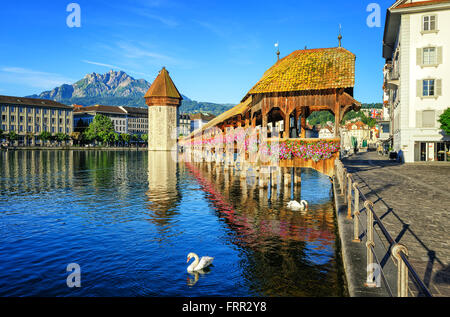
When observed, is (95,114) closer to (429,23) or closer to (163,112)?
(163,112)

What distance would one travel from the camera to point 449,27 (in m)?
33.8

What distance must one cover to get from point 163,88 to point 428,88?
8455cm

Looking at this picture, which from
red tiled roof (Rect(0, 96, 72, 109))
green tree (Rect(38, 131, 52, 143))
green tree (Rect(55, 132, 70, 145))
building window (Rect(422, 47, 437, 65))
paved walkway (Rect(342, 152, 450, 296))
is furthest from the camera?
green tree (Rect(55, 132, 70, 145))

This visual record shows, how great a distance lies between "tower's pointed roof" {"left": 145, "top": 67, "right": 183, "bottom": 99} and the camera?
109000mm

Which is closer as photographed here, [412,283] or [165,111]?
[412,283]

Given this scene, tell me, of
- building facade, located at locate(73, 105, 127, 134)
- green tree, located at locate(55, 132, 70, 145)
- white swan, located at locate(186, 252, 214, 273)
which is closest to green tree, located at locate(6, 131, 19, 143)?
green tree, located at locate(55, 132, 70, 145)

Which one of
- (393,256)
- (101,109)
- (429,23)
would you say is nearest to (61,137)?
(101,109)

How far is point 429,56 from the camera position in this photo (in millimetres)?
34531

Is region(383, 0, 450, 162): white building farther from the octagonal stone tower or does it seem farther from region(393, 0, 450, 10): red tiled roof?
the octagonal stone tower

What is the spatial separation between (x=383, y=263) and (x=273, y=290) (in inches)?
93.5

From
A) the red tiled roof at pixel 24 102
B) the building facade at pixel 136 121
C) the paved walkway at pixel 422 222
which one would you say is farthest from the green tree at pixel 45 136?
the paved walkway at pixel 422 222

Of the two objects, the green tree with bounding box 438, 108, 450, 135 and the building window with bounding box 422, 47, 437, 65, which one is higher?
the building window with bounding box 422, 47, 437, 65
